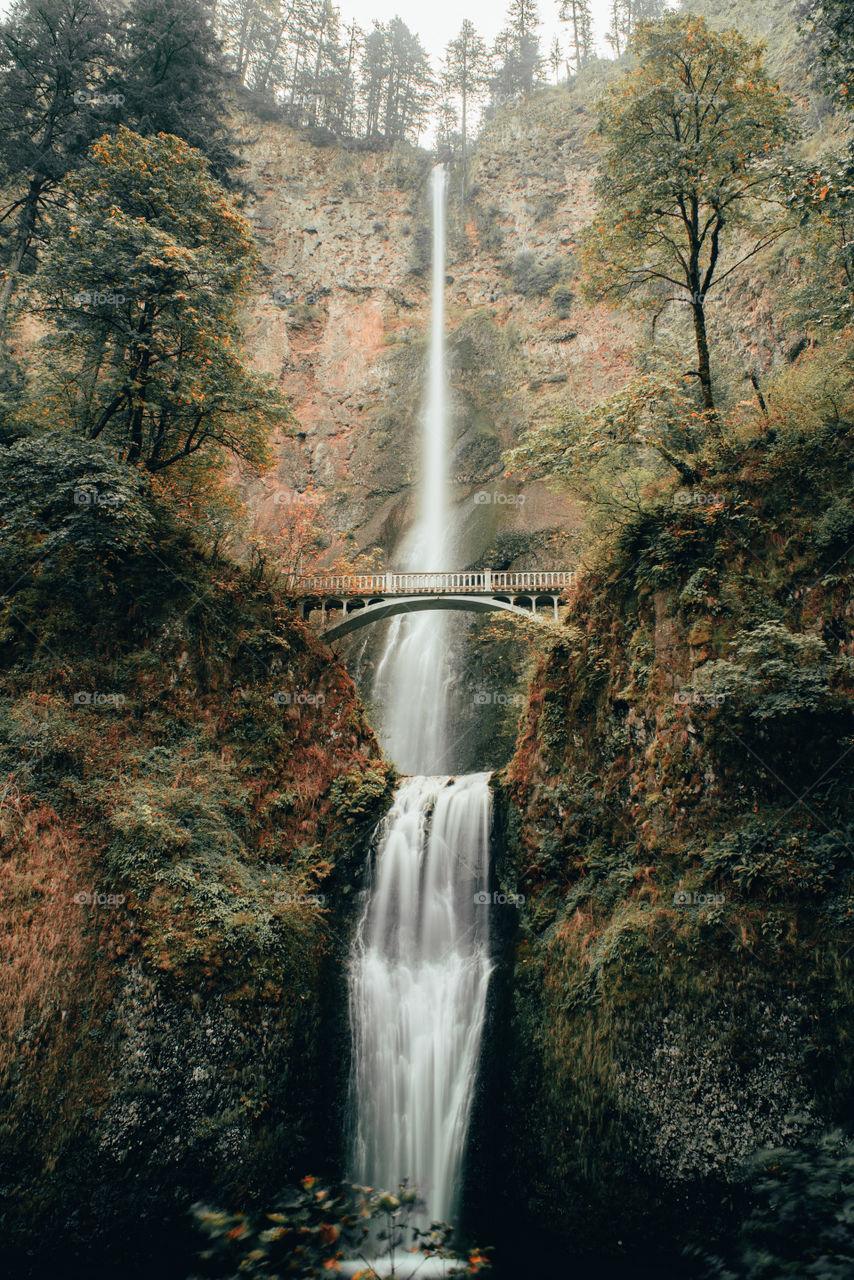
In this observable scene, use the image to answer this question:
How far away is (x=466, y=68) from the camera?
53.1 meters

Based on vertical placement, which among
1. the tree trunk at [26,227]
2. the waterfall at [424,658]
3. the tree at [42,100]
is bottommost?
the waterfall at [424,658]

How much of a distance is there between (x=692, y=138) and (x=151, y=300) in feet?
37.5

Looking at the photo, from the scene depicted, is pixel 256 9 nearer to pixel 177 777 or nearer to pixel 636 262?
pixel 636 262

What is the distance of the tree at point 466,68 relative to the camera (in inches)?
2083

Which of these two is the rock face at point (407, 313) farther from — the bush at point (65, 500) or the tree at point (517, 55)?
the bush at point (65, 500)

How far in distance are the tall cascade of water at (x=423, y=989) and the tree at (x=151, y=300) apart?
9991 mm

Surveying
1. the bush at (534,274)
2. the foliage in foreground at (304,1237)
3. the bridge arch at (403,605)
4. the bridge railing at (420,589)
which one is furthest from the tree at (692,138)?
the bush at (534,274)

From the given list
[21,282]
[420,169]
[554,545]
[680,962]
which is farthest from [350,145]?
[680,962]

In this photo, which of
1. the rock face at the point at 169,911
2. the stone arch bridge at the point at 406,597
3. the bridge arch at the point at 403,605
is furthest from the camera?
the bridge arch at the point at 403,605

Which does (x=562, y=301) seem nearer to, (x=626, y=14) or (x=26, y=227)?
(x=26, y=227)

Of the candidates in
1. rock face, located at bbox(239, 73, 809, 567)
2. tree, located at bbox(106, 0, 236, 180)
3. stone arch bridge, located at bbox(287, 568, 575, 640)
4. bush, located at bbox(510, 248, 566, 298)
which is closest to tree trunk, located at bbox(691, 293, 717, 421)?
stone arch bridge, located at bbox(287, 568, 575, 640)

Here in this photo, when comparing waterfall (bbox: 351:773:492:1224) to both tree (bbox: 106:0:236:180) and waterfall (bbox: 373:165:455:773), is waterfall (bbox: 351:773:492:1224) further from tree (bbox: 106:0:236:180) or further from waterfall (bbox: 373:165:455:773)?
tree (bbox: 106:0:236:180)

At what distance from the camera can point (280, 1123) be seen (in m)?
9.67

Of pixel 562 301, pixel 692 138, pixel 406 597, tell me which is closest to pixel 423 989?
pixel 406 597
